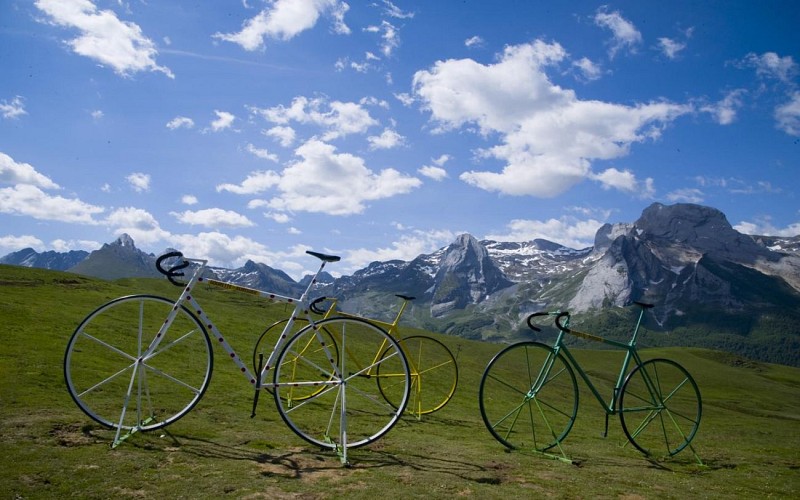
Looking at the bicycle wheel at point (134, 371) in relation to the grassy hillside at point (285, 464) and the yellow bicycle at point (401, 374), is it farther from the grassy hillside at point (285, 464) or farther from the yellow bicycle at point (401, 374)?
the yellow bicycle at point (401, 374)

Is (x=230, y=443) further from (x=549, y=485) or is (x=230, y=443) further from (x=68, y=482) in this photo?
(x=549, y=485)

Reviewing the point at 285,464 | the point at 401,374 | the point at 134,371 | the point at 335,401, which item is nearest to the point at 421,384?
the point at 401,374

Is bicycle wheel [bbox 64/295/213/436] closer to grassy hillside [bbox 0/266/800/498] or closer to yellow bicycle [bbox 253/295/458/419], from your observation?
grassy hillside [bbox 0/266/800/498]

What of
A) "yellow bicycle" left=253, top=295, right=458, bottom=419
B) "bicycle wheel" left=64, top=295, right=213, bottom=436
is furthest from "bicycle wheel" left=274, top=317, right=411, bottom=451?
"bicycle wheel" left=64, top=295, right=213, bottom=436

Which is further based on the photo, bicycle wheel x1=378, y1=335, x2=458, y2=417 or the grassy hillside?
bicycle wheel x1=378, y1=335, x2=458, y2=417

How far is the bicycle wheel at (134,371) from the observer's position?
8117 millimetres

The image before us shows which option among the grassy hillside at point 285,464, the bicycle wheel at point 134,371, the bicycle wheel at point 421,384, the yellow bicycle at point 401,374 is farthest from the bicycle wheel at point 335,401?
the bicycle wheel at point 134,371

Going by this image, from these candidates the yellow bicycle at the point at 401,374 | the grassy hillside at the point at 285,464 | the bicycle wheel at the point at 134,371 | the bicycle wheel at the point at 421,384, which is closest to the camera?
the grassy hillside at the point at 285,464

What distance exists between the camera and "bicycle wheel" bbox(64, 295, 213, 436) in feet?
26.6

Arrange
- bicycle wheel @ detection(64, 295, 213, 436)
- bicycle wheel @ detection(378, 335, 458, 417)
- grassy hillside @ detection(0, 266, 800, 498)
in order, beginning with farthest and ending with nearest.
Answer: bicycle wheel @ detection(378, 335, 458, 417)
bicycle wheel @ detection(64, 295, 213, 436)
grassy hillside @ detection(0, 266, 800, 498)

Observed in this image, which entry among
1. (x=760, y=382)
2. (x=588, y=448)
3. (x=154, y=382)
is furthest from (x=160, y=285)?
(x=760, y=382)

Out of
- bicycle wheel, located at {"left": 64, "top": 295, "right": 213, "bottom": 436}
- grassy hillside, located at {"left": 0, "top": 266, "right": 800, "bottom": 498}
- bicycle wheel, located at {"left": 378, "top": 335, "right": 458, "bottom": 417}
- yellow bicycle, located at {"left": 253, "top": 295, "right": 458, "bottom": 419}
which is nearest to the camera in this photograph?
grassy hillside, located at {"left": 0, "top": 266, "right": 800, "bottom": 498}

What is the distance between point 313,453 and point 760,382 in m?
177

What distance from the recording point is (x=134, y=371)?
812 centimetres
